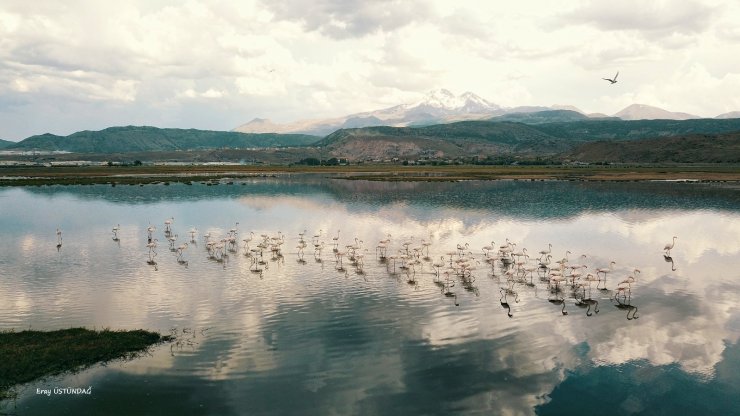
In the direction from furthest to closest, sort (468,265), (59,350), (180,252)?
(180,252)
(468,265)
(59,350)

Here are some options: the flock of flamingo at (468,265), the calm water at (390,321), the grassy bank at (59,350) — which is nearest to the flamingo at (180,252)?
the flock of flamingo at (468,265)

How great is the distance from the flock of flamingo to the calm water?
364 millimetres

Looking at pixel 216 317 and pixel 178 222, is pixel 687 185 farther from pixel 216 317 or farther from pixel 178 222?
pixel 216 317

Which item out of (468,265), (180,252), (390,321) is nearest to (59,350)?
(390,321)

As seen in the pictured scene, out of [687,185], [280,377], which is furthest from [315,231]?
[687,185]

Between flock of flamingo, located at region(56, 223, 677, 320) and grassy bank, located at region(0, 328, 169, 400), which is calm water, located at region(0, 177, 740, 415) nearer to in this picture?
flock of flamingo, located at region(56, 223, 677, 320)

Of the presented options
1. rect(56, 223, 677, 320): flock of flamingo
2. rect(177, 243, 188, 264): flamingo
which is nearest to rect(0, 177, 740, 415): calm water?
rect(56, 223, 677, 320): flock of flamingo

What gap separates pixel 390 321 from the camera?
96.9 ft

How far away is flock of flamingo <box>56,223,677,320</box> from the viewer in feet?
115

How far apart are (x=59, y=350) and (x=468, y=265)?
26.6 meters

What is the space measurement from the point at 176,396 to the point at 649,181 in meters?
141

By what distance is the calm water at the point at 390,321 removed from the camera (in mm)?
21047

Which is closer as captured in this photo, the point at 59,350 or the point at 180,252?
the point at 59,350

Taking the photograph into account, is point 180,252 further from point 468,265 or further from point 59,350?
point 468,265
